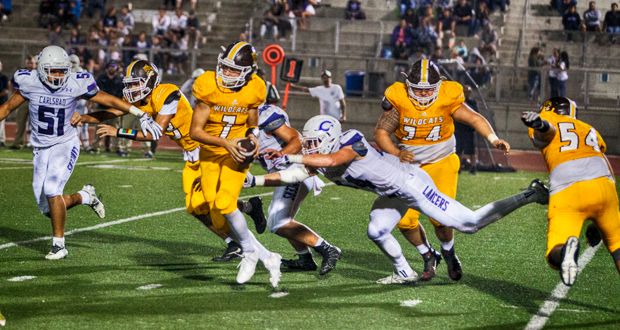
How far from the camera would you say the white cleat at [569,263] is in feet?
14.9

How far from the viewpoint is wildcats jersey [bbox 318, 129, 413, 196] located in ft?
17.3

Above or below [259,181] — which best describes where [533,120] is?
above

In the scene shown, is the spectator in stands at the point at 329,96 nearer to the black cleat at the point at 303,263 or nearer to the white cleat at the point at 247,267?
the black cleat at the point at 303,263

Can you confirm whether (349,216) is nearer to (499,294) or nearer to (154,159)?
(499,294)

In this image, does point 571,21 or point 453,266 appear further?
point 571,21

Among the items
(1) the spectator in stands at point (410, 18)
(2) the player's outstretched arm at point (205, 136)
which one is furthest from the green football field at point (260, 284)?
(1) the spectator in stands at point (410, 18)

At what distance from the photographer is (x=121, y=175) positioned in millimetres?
12422

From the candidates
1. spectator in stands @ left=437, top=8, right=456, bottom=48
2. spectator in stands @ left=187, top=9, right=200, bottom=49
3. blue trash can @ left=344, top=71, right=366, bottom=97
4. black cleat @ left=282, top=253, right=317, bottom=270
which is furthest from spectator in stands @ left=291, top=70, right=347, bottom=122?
black cleat @ left=282, top=253, right=317, bottom=270

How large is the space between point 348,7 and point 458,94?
16.3 meters

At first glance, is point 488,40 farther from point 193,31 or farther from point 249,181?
point 249,181

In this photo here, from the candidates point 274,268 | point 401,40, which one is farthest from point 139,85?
point 401,40

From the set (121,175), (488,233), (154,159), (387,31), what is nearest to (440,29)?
(387,31)

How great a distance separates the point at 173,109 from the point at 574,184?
3.49 m

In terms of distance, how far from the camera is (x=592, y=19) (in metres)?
20.0
